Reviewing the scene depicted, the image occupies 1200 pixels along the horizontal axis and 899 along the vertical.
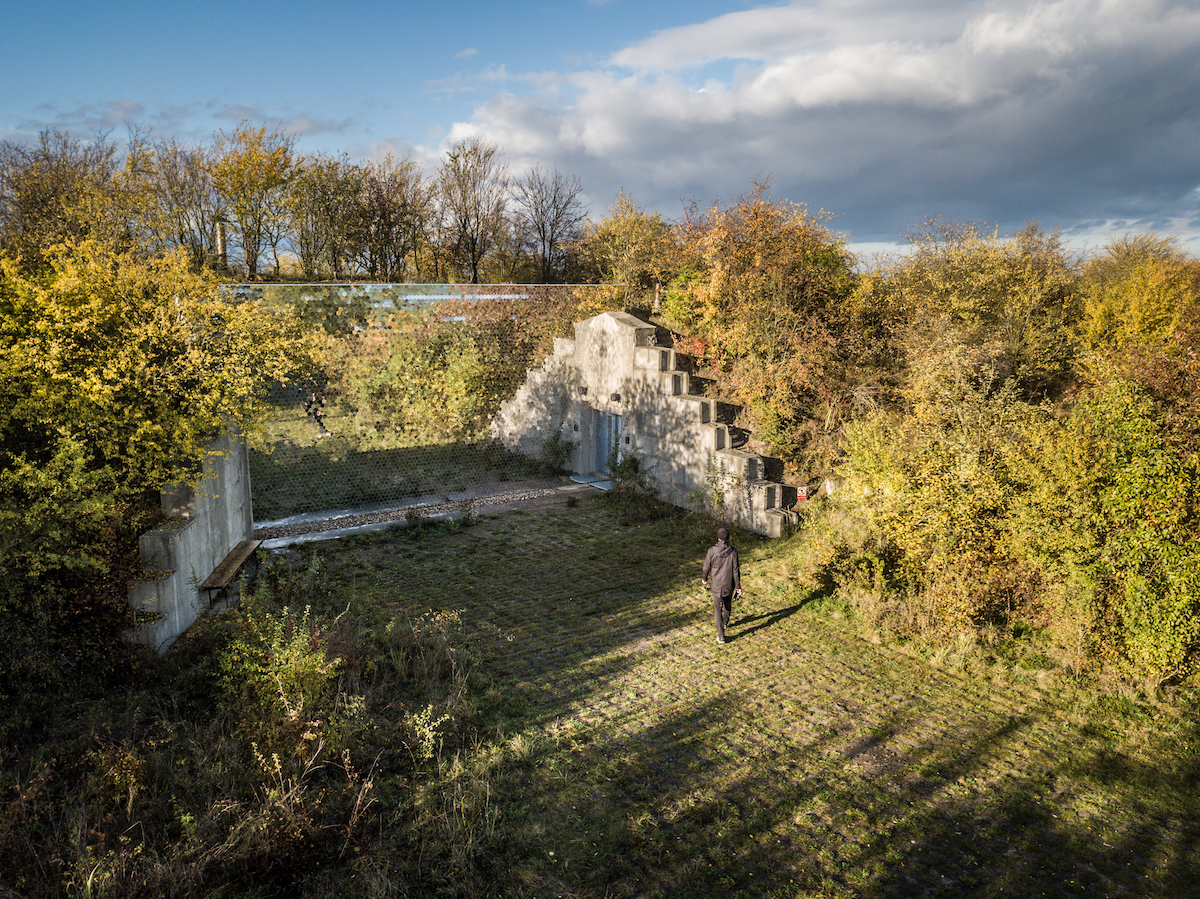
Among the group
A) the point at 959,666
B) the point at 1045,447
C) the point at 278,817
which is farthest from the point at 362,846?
the point at 1045,447

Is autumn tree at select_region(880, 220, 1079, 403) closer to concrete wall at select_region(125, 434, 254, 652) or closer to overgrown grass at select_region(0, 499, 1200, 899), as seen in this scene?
overgrown grass at select_region(0, 499, 1200, 899)

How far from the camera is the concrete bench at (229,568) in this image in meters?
8.56

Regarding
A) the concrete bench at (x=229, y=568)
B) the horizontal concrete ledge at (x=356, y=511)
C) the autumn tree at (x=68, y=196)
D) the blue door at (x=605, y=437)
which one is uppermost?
the autumn tree at (x=68, y=196)

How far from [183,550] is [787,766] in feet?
22.7

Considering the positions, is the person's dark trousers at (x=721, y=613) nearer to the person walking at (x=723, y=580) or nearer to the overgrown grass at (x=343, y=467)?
the person walking at (x=723, y=580)

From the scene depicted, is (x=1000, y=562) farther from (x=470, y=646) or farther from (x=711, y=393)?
(x=711, y=393)

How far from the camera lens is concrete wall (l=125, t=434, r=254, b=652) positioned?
7.21 metres

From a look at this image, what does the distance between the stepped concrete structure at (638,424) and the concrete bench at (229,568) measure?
647 cm

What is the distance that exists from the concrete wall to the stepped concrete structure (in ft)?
22.5

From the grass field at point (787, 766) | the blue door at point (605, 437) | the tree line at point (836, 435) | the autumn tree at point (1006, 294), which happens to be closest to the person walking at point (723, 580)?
the grass field at point (787, 766)

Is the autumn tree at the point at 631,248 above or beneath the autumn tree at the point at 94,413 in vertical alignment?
above

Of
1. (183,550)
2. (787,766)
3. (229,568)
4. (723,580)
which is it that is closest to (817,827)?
(787,766)

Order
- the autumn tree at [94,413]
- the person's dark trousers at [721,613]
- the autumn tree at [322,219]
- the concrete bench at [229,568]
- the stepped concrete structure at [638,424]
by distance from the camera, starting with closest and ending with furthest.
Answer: the autumn tree at [94,413] < the person's dark trousers at [721,613] < the concrete bench at [229,568] < the stepped concrete structure at [638,424] < the autumn tree at [322,219]

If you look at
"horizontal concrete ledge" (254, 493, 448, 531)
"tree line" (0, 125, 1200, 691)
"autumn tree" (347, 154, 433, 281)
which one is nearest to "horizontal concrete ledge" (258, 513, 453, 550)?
"horizontal concrete ledge" (254, 493, 448, 531)
